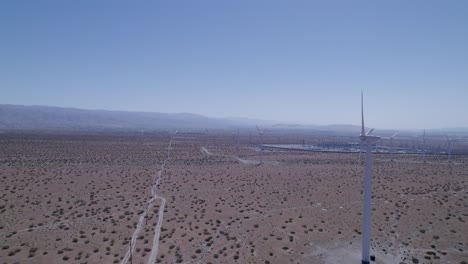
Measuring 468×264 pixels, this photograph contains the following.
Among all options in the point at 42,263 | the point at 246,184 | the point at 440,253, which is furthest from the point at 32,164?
the point at 440,253

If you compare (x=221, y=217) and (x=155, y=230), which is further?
(x=221, y=217)

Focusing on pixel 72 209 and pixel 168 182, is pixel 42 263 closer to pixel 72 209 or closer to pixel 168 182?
pixel 72 209

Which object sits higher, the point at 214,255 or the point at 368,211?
the point at 368,211

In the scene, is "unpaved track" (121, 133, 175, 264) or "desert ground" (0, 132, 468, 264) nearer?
"unpaved track" (121, 133, 175, 264)

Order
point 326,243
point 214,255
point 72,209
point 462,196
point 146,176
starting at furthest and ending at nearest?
point 146,176
point 462,196
point 72,209
point 326,243
point 214,255

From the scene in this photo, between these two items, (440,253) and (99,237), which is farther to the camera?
(99,237)

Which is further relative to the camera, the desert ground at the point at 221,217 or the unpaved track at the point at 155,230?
the desert ground at the point at 221,217

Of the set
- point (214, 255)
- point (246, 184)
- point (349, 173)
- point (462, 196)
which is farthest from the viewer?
point (349, 173)
